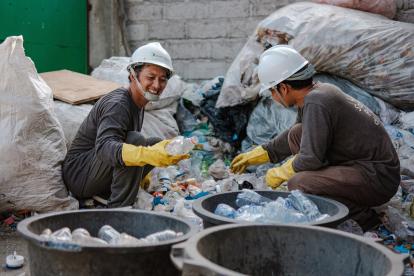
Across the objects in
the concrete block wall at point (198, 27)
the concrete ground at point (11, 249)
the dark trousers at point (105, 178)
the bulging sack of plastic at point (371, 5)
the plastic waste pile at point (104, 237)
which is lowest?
the concrete ground at point (11, 249)

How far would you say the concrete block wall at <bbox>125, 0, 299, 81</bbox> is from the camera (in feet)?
19.5

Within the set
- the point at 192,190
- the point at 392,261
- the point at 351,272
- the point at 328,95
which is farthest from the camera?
the point at 192,190

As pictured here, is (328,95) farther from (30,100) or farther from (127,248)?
(30,100)

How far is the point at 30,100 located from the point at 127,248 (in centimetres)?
203

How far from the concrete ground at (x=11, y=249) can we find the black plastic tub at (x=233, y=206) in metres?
0.96

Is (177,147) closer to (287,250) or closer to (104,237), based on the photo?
(104,237)

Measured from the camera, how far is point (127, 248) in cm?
175

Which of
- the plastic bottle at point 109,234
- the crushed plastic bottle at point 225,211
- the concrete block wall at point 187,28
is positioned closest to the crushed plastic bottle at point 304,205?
the crushed plastic bottle at point 225,211

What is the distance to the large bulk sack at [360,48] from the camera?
4.42 meters

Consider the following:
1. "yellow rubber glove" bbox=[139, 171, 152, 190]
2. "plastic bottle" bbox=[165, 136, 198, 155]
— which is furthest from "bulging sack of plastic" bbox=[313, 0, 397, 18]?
"plastic bottle" bbox=[165, 136, 198, 155]

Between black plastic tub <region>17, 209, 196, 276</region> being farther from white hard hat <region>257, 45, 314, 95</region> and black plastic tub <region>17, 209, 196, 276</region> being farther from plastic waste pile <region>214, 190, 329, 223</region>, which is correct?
white hard hat <region>257, 45, 314, 95</region>

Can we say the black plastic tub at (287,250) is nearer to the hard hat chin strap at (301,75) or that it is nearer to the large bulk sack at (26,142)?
the hard hat chin strap at (301,75)

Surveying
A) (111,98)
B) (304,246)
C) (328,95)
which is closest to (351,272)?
(304,246)

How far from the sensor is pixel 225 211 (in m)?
2.41
